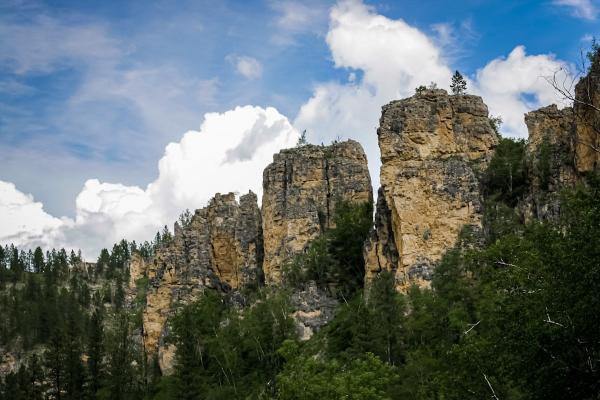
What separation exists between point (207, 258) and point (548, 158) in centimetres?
4363

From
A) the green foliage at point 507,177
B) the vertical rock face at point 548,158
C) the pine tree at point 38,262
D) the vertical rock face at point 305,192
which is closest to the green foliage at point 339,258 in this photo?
the vertical rock face at point 305,192

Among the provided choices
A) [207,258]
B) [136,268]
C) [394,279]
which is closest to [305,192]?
[207,258]

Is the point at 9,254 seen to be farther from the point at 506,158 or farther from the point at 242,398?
the point at 506,158

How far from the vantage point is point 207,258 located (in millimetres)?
83000

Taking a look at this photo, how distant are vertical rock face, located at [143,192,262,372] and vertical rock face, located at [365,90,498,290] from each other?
22.9 metres

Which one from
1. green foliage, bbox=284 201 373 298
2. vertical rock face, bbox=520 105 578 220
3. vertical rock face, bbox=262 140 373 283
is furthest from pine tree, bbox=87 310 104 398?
vertical rock face, bbox=520 105 578 220

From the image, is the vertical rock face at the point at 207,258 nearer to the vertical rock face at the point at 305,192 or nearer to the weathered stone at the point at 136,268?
the vertical rock face at the point at 305,192

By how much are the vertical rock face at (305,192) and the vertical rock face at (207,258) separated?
5.75 metres

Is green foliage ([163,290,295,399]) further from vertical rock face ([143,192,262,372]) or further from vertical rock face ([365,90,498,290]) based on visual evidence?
vertical rock face ([365,90,498,290])

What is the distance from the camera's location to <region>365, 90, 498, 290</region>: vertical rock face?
56656 mm

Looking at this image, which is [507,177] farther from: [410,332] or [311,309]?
[311,309]

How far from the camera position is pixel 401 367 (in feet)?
137

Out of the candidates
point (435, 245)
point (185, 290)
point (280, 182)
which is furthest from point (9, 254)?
point (435, 245)

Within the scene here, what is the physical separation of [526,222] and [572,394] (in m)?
33.8
